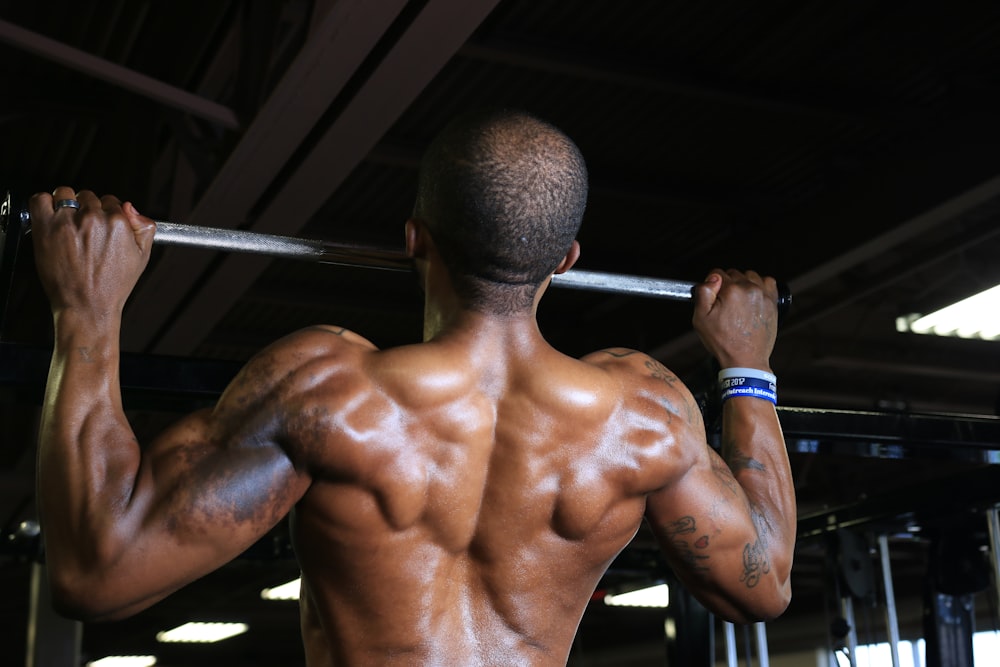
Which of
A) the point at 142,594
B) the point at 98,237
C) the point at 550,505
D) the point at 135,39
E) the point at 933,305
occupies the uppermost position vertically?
the point at 135,39

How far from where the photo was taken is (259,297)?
6.73 m

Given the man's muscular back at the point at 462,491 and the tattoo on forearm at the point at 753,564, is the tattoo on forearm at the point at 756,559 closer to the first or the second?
the tattoo on forearm at the point at 753,564

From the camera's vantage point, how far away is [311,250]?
1.74 m

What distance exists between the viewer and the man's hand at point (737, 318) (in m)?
1.94

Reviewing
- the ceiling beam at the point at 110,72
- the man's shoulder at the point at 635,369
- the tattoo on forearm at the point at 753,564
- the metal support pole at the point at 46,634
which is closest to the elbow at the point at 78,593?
the man's shoulder at the point at 635,369

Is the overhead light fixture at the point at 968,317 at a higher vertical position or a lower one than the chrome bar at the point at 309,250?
higher

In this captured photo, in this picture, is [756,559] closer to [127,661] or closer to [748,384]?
[748,384]

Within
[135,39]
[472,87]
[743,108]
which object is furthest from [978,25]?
[135,39]

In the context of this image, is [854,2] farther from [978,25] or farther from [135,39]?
[135,39]

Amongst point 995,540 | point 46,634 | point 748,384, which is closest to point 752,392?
point 748,384

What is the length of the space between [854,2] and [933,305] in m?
3.09

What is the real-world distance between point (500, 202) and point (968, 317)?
5.43 meters

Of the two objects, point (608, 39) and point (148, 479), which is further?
point (608, 39)

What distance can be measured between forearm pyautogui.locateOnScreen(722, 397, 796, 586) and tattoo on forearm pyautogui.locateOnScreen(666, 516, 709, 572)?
3.0 inches
